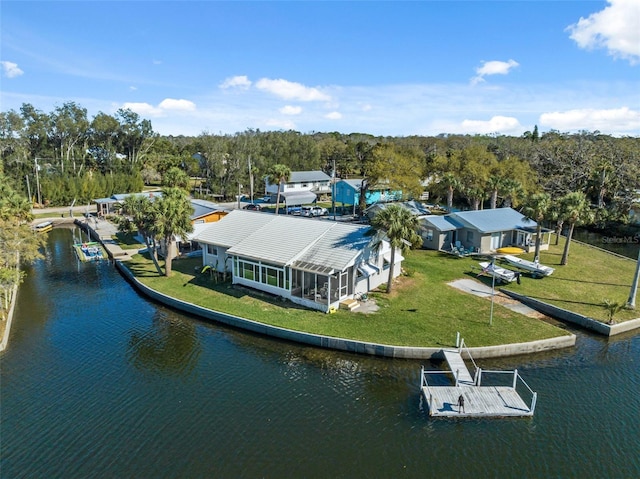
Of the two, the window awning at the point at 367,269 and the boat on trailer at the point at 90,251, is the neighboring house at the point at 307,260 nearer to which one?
the window awning at the point at 367,269

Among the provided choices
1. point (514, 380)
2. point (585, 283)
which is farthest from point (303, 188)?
point (514, 380)

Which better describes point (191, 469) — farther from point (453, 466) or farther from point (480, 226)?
point (480, 226)

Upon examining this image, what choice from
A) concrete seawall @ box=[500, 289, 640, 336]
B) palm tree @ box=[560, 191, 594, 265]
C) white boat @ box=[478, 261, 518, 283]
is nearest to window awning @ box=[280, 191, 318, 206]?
white boat @ box=[478, 261, 518, 283]

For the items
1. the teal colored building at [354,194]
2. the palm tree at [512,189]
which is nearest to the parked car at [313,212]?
the teal colored building at [354,194]

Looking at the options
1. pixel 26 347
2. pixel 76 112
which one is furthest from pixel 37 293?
pixel 76 112

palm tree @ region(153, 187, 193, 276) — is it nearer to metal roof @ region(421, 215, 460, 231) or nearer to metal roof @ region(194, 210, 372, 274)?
metal roof @ region(194, 210, 372, 274)

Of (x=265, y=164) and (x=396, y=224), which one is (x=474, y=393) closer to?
(x=396, y=224)

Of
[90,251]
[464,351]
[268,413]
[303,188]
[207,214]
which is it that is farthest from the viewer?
[303,188]
